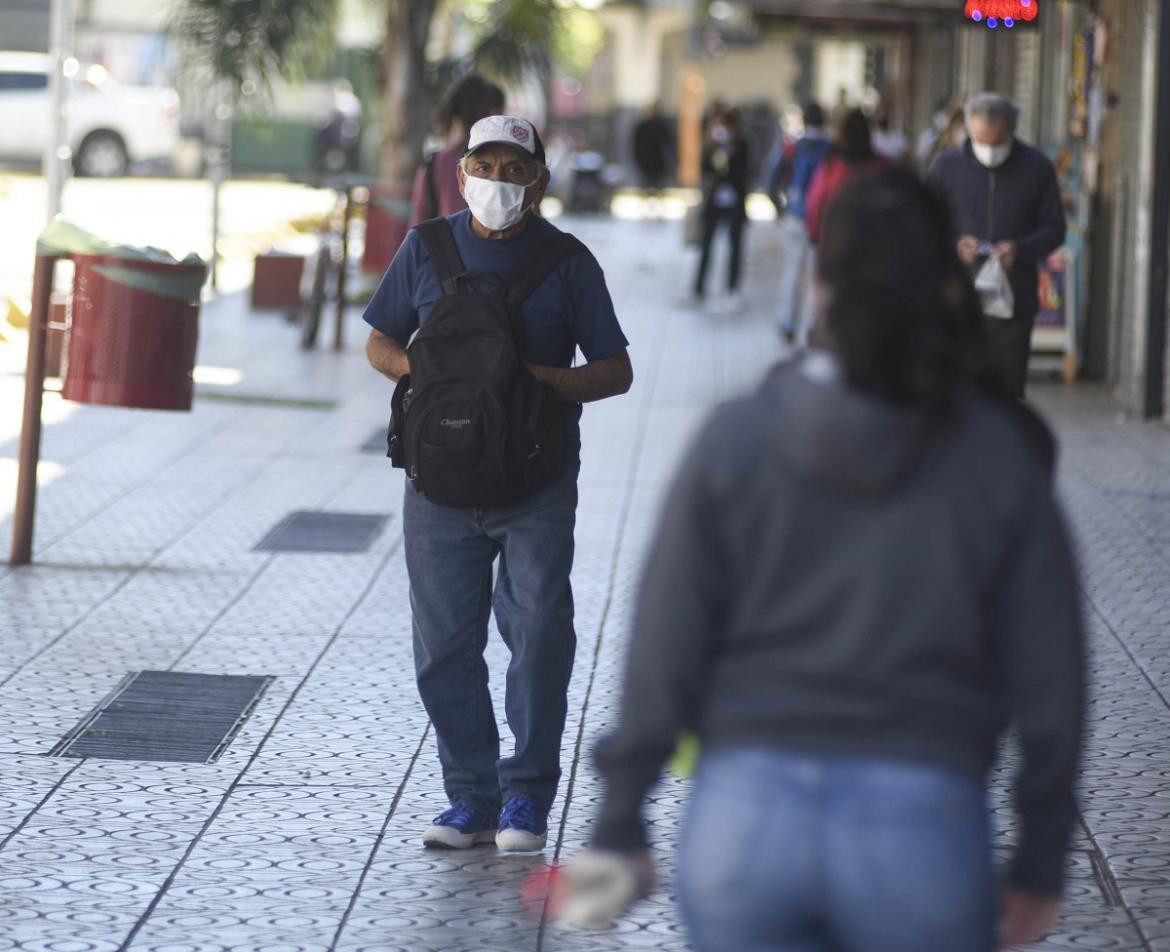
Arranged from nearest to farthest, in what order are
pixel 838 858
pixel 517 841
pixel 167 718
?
pixel 838 858, pixel 517 841, pixel 167 718

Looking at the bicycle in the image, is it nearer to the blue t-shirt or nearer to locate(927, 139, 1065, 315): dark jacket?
locate(927, 139, 1065, 315): dark jacket

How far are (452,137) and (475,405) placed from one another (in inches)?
142

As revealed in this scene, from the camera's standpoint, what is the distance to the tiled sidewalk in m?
4.86

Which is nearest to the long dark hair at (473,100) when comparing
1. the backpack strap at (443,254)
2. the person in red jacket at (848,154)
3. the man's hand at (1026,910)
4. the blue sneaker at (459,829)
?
the backpack strap at (443,254)

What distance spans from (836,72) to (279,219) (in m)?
28.5

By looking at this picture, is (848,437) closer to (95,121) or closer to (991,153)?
(991,153)

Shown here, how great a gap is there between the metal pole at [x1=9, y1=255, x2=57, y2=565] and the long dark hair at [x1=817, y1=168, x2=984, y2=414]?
20.1 ft

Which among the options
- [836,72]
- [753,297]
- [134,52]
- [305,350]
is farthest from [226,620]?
[836,72]

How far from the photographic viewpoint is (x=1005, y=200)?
9.20m

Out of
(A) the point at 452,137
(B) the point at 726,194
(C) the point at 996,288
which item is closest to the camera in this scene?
(A) the point at 452,137

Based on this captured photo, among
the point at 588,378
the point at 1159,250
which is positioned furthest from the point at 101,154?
the point at 588,378

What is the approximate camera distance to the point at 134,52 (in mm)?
41500

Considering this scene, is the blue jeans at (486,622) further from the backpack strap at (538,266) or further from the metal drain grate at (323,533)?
the metal drain grate at (323,533)

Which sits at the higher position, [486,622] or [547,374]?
[547,374]
